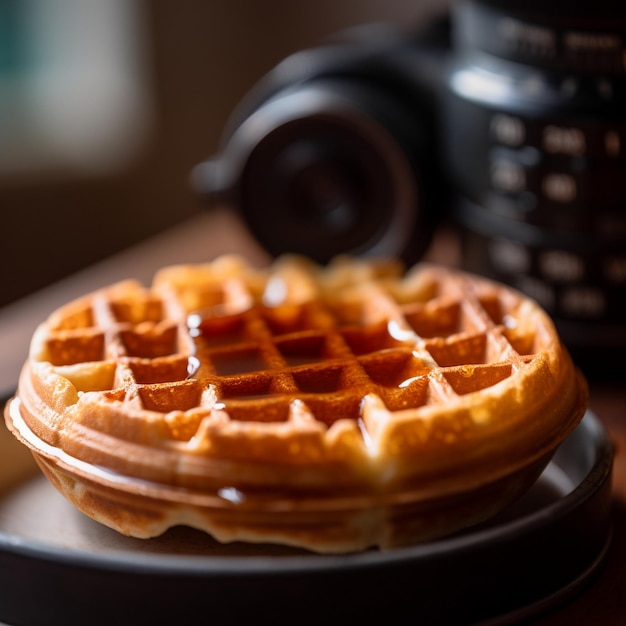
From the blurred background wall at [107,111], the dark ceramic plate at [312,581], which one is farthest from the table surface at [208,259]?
the blurred background wall at [107,111]

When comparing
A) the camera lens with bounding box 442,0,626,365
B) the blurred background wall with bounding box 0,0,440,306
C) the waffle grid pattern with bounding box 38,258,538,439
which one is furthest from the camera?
the blurred background wall with bounding box 0,0,440,306

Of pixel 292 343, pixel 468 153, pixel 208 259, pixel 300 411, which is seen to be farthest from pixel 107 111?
pixel 300 411

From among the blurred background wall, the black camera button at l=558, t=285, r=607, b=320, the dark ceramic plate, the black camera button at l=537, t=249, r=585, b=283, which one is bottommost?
the blurred background wall

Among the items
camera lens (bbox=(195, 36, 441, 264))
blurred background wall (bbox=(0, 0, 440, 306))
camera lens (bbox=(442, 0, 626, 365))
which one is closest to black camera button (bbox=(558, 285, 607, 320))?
camera lens (bbox=(442, 0, 626, 365))

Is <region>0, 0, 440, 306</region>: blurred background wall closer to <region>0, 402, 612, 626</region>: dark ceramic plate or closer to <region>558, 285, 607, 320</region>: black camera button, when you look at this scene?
<region>558, 285, 607, 320</region>: black camera button

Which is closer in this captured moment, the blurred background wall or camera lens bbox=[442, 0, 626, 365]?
camera lens bbox=[442, 0, 626, 365]

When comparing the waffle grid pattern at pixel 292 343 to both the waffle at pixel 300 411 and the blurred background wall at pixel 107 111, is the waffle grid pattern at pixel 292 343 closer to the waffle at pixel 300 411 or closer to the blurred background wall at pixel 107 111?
the waffle at pixel 300 411

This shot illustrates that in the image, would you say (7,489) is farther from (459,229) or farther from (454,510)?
(459,229)
